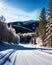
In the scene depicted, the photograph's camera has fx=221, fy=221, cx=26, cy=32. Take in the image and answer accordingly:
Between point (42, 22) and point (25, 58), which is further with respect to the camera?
point (42, 22)

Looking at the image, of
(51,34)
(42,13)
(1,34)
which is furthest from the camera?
(1,34)

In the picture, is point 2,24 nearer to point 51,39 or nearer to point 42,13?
point 42,13

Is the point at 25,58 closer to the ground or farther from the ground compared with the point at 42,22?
closer to the ground

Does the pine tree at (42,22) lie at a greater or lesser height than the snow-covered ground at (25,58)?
greater

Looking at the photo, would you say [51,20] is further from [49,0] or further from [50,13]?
[49,0]

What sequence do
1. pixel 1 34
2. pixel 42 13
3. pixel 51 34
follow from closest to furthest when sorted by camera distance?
pixel 51 34, pixel 42 13, pixel 1 34

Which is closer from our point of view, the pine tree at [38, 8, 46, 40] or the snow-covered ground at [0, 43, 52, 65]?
the snow-covered ground at [0, 43, 52, 65]

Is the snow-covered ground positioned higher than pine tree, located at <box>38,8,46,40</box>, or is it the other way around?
pine tree, located at <box>38,8,46,40</box>

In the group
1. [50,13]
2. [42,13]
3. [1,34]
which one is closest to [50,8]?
[50,13]

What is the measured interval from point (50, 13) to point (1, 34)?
4011 cm

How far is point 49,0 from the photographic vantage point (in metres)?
60.9

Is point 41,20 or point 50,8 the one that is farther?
point 41,20

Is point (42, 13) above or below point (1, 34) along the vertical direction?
above

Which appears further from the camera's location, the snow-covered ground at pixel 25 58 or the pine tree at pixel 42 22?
the pine tree at pixel 42 22
